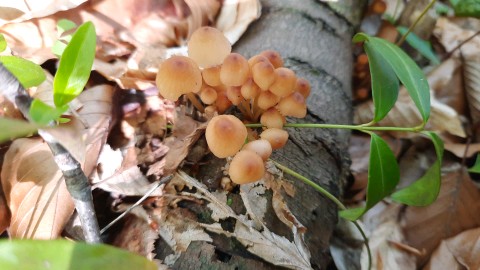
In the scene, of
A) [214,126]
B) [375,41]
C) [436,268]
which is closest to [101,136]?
[214,126]

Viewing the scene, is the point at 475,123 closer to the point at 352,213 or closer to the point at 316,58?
→ the point at 316,58

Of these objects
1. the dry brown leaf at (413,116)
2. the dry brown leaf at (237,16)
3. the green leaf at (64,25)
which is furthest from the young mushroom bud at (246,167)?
the dry brown leaf at (413,116)

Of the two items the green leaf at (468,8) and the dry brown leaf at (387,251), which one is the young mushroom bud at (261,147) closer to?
the dry brown leaf at (387,251)

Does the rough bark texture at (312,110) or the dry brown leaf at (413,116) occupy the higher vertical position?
the rough bark texture at (312,110)

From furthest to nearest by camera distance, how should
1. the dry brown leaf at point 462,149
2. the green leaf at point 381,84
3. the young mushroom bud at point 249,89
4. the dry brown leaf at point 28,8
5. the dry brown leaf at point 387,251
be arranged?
the dry brown leaf at point 462,149
the dry brown leaf at point 387,251
the dry brown leaf at point 28,8
the green leaf at point 381,84
the young mushroom bud at point 249,89

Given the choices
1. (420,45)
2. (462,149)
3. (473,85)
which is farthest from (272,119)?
(473,85)

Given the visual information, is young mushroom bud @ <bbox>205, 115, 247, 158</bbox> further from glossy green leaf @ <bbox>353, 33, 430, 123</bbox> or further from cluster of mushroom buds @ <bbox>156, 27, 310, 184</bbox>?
glossy green leaf @ <bbox>353, 33, 430, 123</bbox>

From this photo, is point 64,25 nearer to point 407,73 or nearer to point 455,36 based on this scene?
point 407,73
